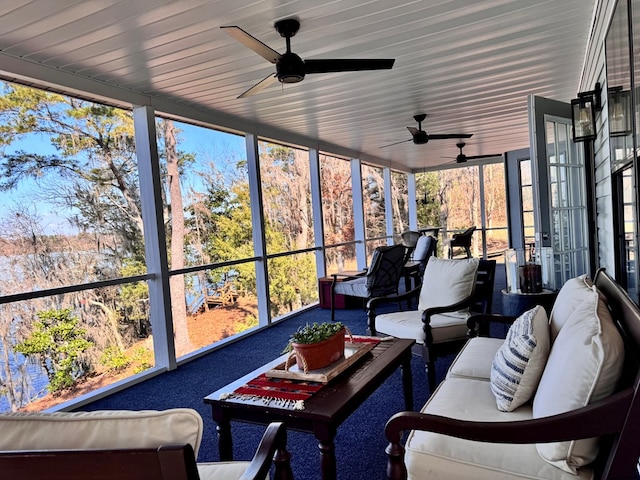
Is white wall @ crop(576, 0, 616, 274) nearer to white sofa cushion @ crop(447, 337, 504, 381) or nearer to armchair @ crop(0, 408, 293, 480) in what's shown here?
white sofa cushion @ crop(447, 337, 504, 381)

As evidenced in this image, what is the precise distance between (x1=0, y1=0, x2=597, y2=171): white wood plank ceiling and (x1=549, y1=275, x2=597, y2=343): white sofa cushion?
1.78 metres

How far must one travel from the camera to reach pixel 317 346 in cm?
209

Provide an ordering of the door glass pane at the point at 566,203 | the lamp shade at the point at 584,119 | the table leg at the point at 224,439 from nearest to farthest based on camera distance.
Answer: the table leg at the point at 224,439 < the lamp shade at the point at 584,119 < the door glass pane at the point at 566,203

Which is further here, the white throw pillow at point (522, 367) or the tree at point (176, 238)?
the tree at point (176, 238)

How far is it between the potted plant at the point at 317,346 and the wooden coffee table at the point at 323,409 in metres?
0.11

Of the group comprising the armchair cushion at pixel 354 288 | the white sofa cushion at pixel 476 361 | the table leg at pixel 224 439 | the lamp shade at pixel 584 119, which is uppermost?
the lamp shade at pixel 584 119

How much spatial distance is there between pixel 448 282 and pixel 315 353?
1.58m

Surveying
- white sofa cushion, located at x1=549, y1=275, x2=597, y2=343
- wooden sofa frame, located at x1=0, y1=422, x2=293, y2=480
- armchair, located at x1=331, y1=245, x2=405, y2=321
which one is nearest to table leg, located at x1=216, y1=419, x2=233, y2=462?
wooden sofa frame, located at x1=0, y1=422, x2=293, y2=480

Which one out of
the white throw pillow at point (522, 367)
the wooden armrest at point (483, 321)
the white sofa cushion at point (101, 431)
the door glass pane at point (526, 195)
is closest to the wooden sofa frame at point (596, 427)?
the white throw pillow at point (522, 367)

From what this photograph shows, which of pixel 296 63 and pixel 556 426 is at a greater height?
pixel 296 63

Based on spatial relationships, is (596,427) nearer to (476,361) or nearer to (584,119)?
(476,361)

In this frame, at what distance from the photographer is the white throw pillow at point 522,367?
1.60m

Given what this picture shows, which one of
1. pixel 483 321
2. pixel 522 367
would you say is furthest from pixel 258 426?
pixel 522 367

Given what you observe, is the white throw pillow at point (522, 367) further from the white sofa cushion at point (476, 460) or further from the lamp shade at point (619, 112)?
the lamp shade at point (619, 112)
